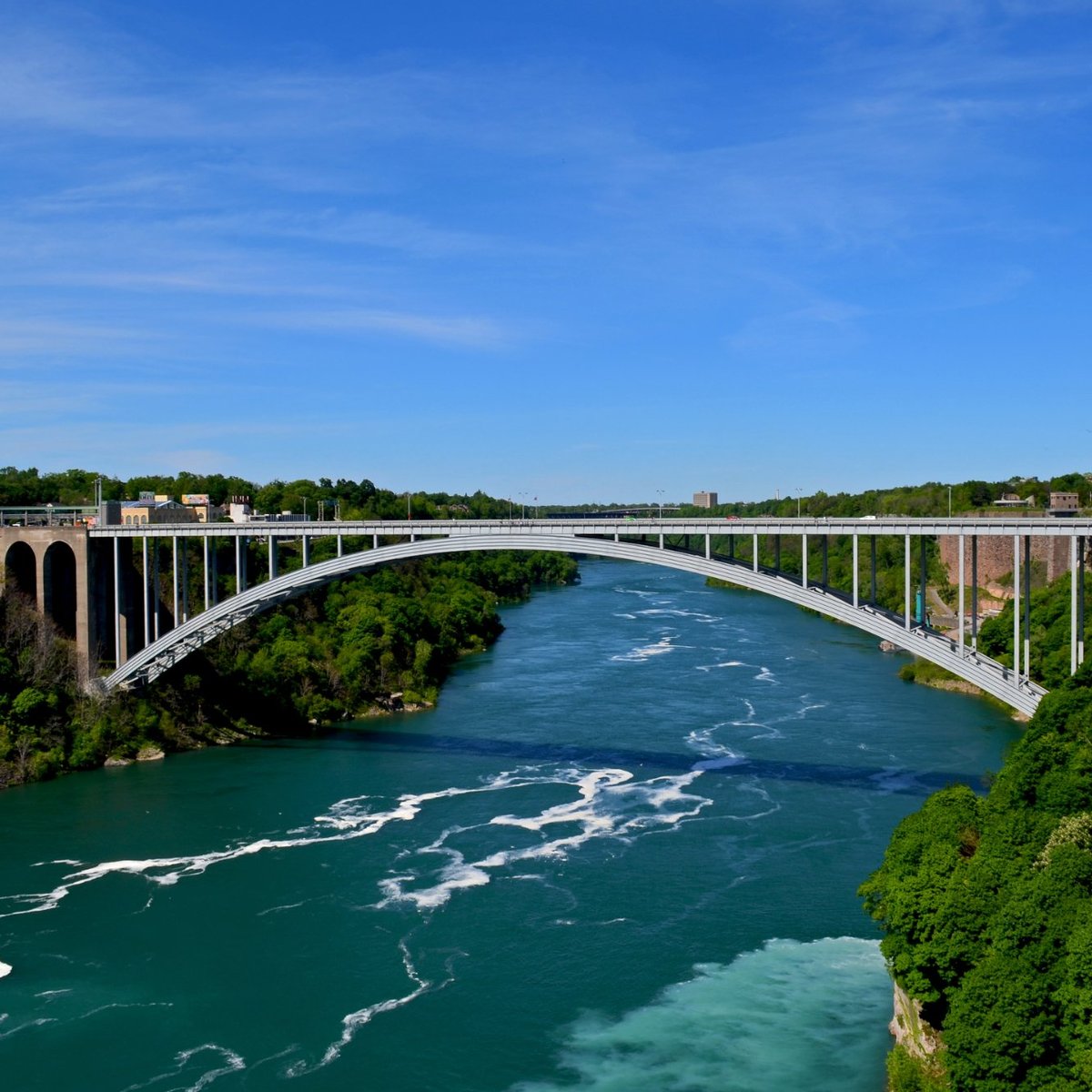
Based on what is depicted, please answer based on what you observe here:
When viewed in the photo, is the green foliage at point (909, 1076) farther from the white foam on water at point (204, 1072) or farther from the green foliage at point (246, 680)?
the green foliage at point (246, 680)

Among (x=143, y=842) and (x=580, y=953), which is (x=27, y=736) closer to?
(x=143, y=842)

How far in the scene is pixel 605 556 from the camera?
18.5 m

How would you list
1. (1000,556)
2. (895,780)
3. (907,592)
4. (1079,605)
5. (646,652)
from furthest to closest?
(1000,556), (646,652), (895,780), (907,592), (1079,605)

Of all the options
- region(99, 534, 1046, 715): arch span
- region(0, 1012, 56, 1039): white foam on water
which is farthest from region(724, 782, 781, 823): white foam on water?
region(0, 1012, 56, 1039): white foam on water

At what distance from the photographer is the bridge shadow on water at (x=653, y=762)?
1966cm

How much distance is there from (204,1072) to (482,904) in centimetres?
450

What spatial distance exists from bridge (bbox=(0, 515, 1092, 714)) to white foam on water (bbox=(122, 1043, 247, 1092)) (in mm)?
8596

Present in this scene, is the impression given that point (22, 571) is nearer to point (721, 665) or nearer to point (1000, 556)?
point (721, 665)

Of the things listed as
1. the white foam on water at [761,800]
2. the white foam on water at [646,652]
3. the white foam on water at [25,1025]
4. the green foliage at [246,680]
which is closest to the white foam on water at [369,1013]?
the white foam on water at [25,1025]

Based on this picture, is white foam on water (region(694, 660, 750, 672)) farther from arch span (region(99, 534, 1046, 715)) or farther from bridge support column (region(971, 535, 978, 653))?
bridge support column (region(971, 535, 978, 653))

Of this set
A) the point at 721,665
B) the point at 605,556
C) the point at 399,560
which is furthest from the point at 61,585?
the point at 721,665

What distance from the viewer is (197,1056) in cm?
1160

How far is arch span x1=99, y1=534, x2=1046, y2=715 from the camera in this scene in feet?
52.9

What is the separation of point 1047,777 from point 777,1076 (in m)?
4.79
